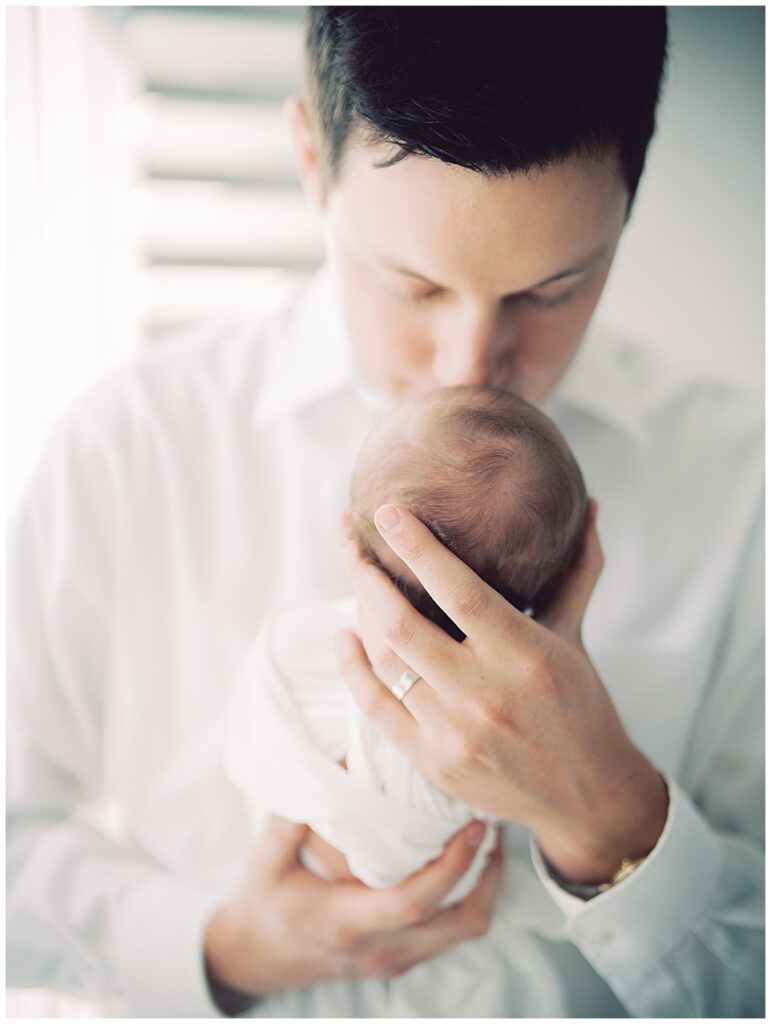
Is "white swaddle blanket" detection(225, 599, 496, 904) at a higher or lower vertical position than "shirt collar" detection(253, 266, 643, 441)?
lower

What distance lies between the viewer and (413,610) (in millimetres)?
740

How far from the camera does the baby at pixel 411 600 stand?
2.46 ft

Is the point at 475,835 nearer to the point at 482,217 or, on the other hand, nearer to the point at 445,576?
the point at 445,576

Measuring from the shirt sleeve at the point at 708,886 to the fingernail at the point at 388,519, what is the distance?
48cm

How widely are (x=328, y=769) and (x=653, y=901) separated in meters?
0.42

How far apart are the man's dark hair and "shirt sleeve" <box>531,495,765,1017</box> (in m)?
0.70

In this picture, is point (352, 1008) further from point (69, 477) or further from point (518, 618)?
point (69, 477)

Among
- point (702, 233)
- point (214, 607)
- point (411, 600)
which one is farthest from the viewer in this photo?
point (702, 233)

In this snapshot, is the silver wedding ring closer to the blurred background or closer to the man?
the man

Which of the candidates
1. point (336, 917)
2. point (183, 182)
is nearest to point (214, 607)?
point (336, 917)

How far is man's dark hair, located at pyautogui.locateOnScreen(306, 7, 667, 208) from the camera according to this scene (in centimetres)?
68

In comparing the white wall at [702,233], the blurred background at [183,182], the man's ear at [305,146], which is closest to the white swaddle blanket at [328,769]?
the man's ear at [305,146]

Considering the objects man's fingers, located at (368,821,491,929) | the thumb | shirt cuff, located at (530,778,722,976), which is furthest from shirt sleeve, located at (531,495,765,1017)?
the thumb

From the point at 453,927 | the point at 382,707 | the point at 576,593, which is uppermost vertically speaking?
the point at 576,593
